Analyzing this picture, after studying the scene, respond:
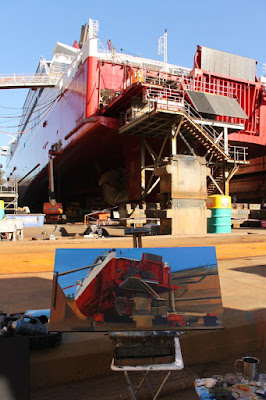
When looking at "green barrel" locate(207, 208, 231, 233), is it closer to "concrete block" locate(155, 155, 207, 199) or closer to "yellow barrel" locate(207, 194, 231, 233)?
"yellow barrel" locate(207, 194, 231, 233)

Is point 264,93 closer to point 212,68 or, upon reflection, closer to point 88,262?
point 212,68

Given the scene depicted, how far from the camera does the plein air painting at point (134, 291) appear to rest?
2.17m

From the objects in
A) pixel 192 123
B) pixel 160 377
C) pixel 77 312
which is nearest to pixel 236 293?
pixel 160 377

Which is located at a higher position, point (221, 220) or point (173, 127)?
point (173, 127)

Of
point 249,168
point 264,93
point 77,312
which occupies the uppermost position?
point 264,93

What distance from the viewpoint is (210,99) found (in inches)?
808

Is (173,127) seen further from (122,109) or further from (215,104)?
(122,109)

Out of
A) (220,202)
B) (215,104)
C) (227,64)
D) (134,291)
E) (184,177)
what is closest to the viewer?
(134,291)

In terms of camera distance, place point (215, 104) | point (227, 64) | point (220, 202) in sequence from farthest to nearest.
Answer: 1. point (227, 64)
2. point (215, 104)
3. point (220, 202)

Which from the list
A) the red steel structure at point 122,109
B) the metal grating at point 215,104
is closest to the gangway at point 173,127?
the red steel structure at point 122,109

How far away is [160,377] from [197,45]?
2455 centimetres

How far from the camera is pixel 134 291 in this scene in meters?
2.26

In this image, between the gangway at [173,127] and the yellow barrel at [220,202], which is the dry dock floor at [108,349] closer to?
the yellow barrel at [220,202]

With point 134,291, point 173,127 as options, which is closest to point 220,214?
point 173,127
